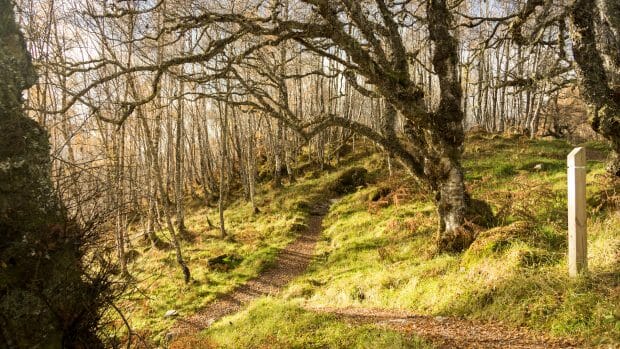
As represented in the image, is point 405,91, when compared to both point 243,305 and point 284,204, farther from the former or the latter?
point 284,204

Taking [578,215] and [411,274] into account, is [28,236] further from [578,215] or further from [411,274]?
[411,274]

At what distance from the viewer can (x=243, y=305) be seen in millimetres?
9422

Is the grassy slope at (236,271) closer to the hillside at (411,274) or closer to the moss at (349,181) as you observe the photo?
the hillside at (411,274)

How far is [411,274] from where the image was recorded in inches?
279

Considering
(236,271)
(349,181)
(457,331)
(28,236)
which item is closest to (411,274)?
(457,331)

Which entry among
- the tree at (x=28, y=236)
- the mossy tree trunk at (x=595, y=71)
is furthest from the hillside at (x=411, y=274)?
the mossy tree trunk at (x=595, y=71)

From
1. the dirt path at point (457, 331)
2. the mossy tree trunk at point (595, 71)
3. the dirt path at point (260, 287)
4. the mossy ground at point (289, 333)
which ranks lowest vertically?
the dirt path at point (260, 287)

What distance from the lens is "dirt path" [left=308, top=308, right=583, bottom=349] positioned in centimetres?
415

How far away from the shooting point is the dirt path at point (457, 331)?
4.15 meters

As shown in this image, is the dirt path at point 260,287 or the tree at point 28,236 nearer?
the tree at point 28,236

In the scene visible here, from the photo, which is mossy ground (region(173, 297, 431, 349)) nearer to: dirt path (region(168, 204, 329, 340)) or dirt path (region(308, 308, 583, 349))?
dirt path (region(308, 308, 583, 349))

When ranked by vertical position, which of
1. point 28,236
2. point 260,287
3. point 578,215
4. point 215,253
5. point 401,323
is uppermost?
point 28,236

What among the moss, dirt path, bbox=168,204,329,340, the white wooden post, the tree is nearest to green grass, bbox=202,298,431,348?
dirt path, bbox=168,204,329,340

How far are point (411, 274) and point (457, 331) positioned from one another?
7.68 feet
